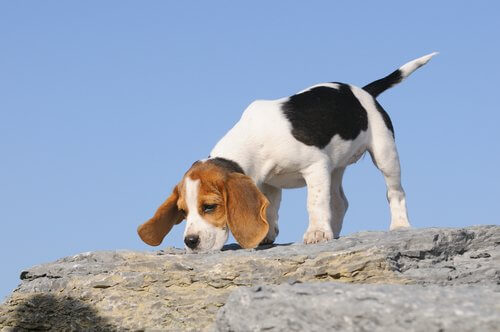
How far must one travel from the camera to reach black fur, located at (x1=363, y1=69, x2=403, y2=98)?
425 inches

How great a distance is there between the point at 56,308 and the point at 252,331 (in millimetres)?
3721

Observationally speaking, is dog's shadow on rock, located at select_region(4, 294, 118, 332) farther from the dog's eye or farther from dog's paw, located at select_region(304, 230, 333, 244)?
dog's paw, located at select_region(304, 230, 333, 244)

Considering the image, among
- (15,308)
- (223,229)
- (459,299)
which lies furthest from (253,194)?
(459,299)

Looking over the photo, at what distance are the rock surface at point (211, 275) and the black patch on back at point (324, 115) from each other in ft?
4.53

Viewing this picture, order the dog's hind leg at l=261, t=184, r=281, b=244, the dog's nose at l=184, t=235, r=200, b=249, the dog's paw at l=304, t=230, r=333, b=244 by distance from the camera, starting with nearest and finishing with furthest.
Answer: the dog's nose at l=184, t=235, r=200, b=249, the dog's paw at l=304, t=230, r=333, b=244, the dog's hind leg at l=261, t=184, r=281, b=244

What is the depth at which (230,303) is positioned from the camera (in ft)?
16.0

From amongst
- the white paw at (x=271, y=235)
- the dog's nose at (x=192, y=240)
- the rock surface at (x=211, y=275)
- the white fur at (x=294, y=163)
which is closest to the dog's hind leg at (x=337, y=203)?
the white fur at (x=294, y=163)

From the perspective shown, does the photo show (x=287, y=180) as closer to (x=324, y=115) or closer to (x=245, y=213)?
(x=324, y=115)

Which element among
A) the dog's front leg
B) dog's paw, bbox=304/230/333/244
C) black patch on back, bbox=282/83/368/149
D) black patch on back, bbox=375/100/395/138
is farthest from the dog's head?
black patch on back, bbox=375/100/395/138

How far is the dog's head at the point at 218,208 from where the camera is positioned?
25.8 ft

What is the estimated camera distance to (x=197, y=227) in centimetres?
784

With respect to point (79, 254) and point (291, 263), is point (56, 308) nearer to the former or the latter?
point (79, 254)

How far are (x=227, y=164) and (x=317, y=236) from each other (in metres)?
1.08

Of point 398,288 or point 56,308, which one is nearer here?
point 398,288
